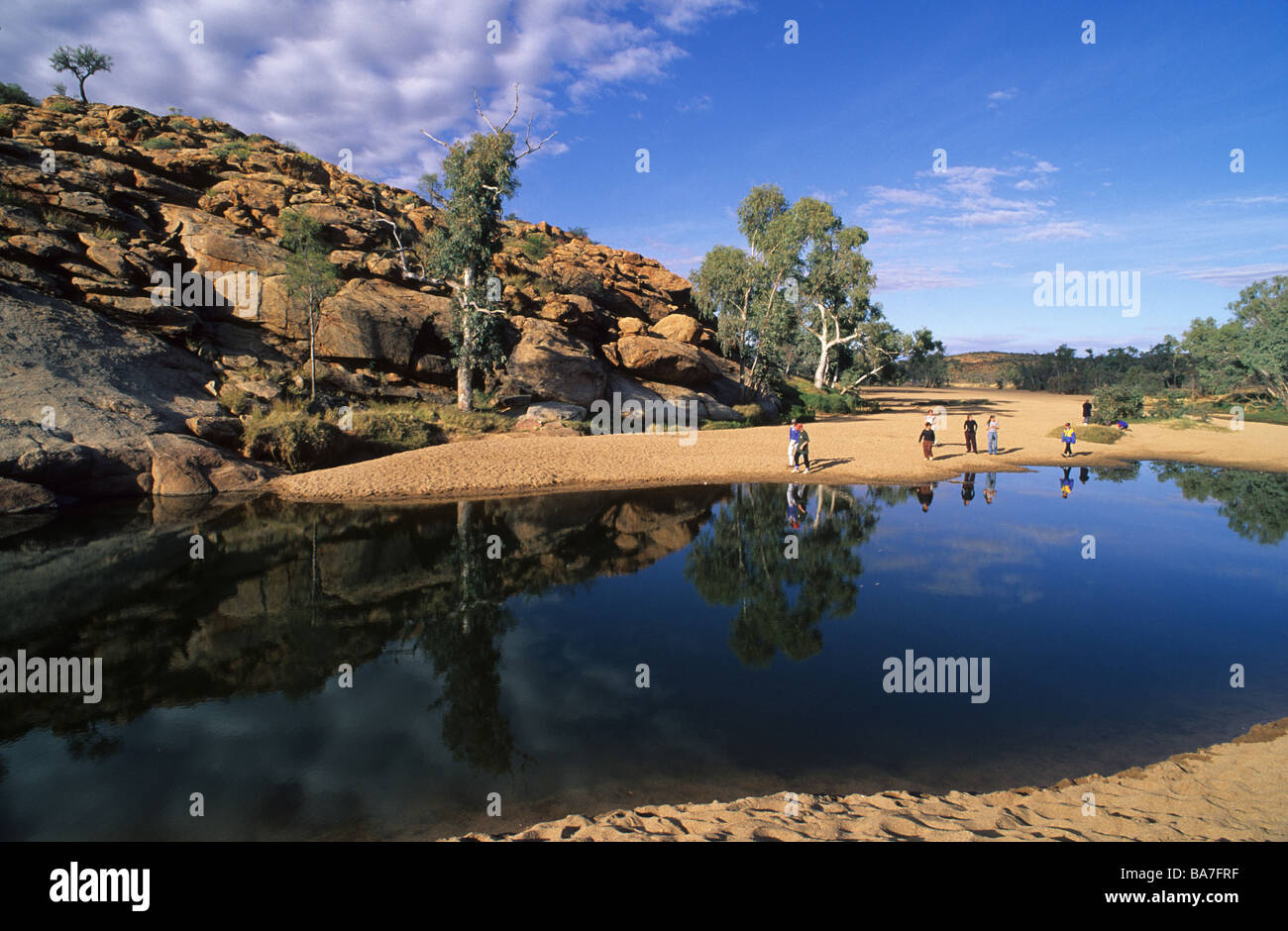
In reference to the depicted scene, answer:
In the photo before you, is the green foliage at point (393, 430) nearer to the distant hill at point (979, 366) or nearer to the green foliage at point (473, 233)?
the green foliage at point (473, 233)

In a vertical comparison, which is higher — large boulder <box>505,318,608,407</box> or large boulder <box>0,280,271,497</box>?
large boulder <box>505,318,608,407</box>

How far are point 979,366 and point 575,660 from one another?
18380 cm

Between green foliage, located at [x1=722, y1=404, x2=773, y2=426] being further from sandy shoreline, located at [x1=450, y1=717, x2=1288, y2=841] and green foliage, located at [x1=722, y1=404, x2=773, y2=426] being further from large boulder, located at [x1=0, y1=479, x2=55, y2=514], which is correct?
sandy shoreline, located at [x1=450, y1=717, x2=1288, y2=841]

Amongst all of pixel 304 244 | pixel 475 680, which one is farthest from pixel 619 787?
pixel 304 244

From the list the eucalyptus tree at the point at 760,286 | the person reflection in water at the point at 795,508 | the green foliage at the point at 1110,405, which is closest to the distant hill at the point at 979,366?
the green foliage at the point at 1110,405

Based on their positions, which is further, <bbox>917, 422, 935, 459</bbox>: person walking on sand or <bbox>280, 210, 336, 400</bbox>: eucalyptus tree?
<bbox>280, 210, 336, 400</bbox>: eucalyptus tree

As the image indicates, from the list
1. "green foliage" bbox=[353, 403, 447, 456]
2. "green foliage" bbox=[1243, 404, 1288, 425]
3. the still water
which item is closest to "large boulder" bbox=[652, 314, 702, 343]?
"green foliage" bbox=[353, 403, 447, 456]

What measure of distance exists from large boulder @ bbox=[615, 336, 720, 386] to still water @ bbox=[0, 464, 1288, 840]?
2262cm

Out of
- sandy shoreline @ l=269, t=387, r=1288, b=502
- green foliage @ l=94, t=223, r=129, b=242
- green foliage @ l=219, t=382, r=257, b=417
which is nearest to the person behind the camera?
sandy shoreline @ l=269, t=387, r=1288, b=502

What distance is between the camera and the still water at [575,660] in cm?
599

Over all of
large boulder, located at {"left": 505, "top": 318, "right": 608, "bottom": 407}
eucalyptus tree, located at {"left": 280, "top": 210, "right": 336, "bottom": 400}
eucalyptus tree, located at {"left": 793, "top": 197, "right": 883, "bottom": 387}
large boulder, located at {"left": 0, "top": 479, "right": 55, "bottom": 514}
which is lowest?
large boulder, located at {"left": 0, "top": 479, "right": 55, "bottom": 514}

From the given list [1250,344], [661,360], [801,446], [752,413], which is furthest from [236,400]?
[1250,344]

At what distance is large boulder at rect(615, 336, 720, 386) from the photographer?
37938 millimetres

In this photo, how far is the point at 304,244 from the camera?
2884 centimetres
